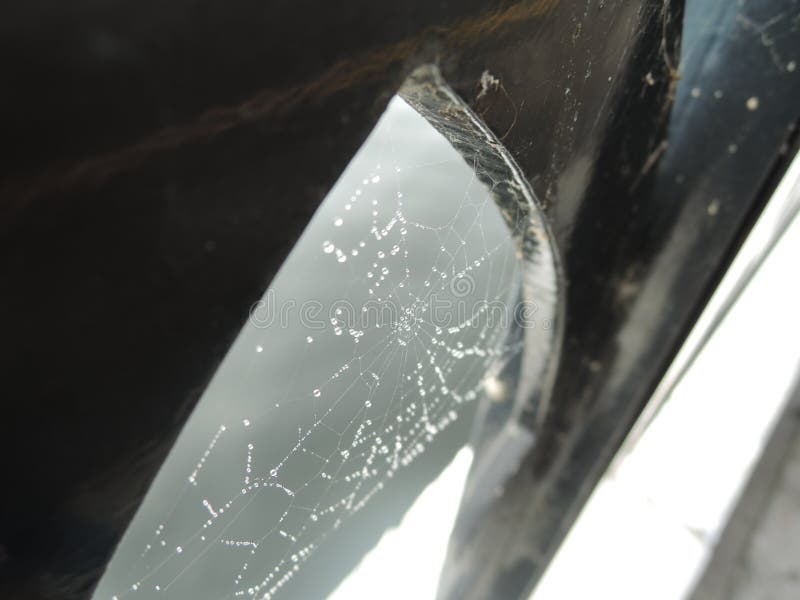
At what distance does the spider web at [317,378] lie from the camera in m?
1.04

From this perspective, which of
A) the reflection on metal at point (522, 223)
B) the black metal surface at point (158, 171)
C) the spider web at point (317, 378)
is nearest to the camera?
the black metal surface at point (158, 171)

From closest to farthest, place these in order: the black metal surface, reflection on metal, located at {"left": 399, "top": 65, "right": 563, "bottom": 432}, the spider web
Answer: the black metal surface
reflection on metal, located at {"left": 399, "top": 65, "right": 563, "bottom": 432}
the spider web

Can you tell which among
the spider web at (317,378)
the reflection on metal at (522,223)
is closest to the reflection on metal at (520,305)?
the reflection on metal at (522,223)

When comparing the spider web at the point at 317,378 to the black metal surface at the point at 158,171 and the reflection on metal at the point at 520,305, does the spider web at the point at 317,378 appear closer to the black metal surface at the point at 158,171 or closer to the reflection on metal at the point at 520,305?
the reflection on metal at the point at 520,305

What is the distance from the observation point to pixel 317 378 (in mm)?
1104

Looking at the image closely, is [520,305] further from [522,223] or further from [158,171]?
[158,171]

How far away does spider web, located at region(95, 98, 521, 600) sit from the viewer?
104 cm

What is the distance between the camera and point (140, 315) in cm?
49

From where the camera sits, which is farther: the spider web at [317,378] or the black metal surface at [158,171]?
the spider web at [317,378]

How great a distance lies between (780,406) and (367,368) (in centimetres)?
90

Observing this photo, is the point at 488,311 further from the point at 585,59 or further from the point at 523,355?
the point at 585,59

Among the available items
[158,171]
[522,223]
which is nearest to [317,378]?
[522,223]

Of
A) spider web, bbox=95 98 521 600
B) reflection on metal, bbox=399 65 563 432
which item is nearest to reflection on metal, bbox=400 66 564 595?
reflection on metal, bbox=399 65 563 432

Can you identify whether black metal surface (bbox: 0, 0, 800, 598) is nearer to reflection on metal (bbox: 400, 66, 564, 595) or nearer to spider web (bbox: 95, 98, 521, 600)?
reflection on metal (bbox: 400, 66, 564, 595)
